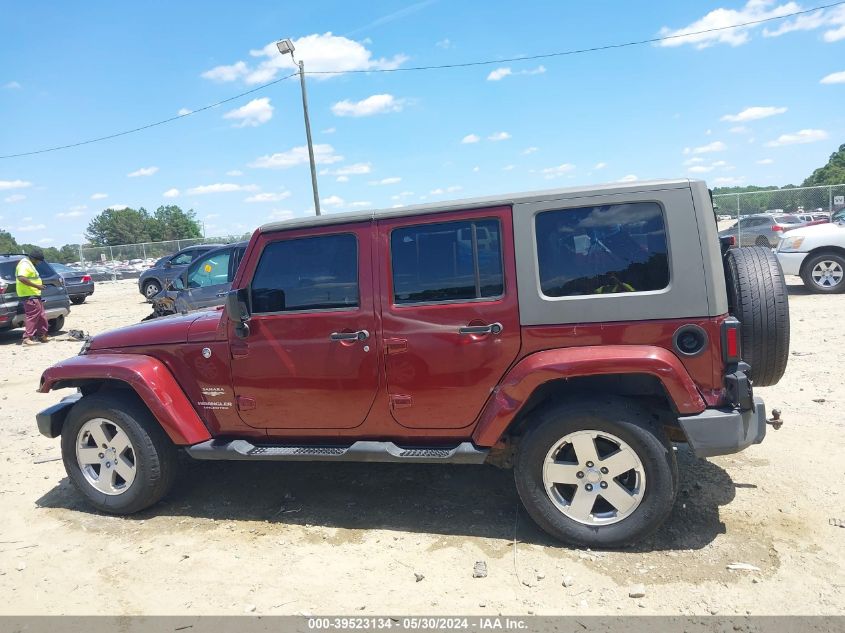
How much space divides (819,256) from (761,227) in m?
9.46

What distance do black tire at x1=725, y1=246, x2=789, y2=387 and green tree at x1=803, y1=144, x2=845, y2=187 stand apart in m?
72.5

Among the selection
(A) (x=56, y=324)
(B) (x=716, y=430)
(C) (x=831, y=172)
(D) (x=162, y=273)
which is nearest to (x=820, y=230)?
(B) (x=716, y=430)

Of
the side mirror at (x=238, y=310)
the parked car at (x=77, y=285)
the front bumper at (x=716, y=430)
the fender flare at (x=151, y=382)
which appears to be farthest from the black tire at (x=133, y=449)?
the parked car at (x=77, y=285)

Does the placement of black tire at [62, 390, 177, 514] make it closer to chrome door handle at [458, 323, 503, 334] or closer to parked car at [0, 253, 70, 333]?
chrome door handle at [458, 323, 503, 334]

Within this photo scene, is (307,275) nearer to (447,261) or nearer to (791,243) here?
(447,261)

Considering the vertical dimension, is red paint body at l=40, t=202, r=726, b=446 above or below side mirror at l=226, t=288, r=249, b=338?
below

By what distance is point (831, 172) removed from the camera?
67.7 metres

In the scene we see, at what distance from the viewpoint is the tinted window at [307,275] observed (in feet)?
12.2

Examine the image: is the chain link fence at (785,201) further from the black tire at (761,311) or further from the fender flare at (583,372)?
the fender flare at (583,372)

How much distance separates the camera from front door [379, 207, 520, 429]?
134 inches

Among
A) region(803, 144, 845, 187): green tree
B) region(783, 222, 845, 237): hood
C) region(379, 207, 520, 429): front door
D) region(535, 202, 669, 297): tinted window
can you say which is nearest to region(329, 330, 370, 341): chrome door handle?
region(379, 207, 520, 429): front door

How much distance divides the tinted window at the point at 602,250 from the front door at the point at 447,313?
22 cm
